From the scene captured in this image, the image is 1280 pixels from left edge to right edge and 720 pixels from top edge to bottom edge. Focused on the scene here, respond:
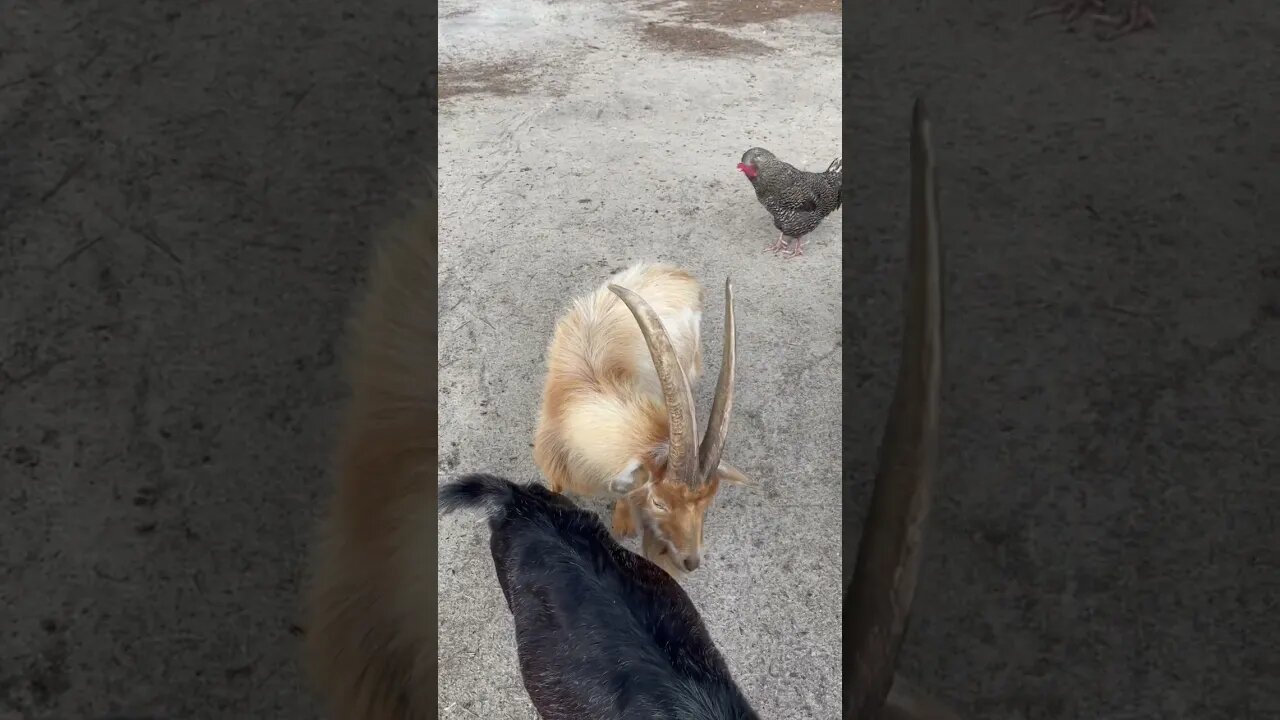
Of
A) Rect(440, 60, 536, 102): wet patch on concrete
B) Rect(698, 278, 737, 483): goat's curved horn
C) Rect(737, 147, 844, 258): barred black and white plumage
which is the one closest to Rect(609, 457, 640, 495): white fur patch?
Rect(698, 278, 737, 483): goat's curved horn

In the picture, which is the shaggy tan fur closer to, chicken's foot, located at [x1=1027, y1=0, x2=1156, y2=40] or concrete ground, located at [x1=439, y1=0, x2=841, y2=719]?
concrete ground, located at [x1=439, y1=0, x2=841, y2=719]

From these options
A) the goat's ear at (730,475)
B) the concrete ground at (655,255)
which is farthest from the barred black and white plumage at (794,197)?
the goat's ear at (730,475)

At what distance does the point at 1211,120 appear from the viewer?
1773 mm

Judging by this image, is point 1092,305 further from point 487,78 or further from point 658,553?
point 487,78

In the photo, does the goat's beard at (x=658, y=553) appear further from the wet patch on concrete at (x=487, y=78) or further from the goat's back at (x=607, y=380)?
the wet patch on concrete at (x=487, y=78)

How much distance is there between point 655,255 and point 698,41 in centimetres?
252

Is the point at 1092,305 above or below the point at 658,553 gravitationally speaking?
above

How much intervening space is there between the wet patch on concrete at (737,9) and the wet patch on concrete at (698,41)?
0.21 meters

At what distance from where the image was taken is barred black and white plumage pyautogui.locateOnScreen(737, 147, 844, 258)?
12.7ft

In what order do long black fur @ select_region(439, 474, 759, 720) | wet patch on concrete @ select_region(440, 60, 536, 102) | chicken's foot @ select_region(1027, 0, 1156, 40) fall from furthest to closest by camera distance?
1. wet patch on concrete @ select_region(440, 60, 536, 102)
2. long black fur @ select_region(439, 474, 759, 720)
3. chicken's foot @ select_region(1027, 0, 1156, 40)

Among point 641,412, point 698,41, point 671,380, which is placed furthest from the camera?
point 698,41

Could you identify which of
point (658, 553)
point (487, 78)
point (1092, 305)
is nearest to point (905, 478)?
point (1092, 305)

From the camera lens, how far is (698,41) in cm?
566

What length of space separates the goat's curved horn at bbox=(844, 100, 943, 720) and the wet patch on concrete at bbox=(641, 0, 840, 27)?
17.3 ft
